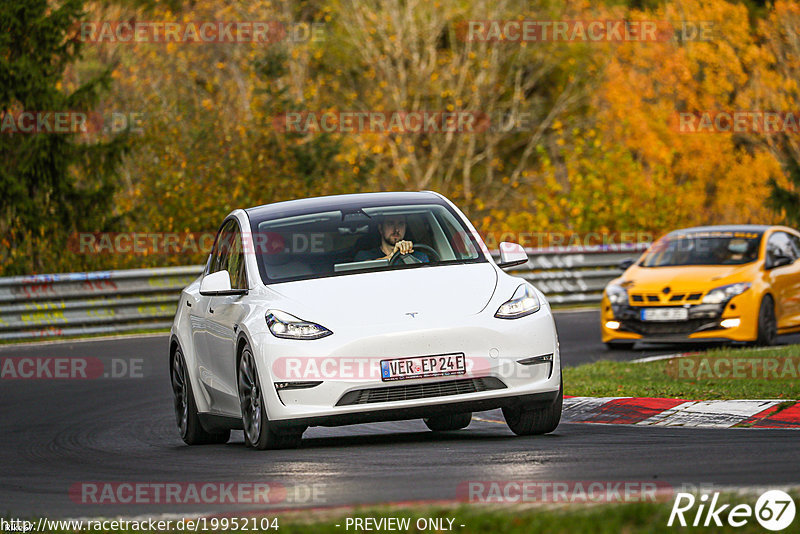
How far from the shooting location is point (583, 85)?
5438cm

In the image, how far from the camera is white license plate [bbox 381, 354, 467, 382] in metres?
9.54

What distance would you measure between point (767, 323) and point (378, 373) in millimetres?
9897

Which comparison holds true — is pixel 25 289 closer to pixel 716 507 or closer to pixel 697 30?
pixel 716 507

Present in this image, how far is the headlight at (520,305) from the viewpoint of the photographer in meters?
9.84

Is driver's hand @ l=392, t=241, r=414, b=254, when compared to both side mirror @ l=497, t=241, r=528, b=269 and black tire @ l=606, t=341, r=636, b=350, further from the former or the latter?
black tire @ l=606, t=341, r=636, b=350

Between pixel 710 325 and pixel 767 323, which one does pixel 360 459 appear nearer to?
pixel 710 325

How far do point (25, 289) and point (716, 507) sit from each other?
1787 centimetres

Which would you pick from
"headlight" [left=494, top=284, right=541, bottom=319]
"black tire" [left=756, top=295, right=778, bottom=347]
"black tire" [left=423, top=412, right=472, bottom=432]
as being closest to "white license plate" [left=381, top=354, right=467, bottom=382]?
"headlight" [left=494, top=284, right=541, bottom=319]

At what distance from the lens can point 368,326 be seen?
376 inches

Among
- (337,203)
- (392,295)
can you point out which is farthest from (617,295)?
(392,295)

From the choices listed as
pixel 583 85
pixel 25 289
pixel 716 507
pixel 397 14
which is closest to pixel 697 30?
pixel 583 85

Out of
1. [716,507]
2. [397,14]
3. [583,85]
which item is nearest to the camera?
[716,507]

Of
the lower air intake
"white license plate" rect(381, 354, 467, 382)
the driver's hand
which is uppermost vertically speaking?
the driver's hand

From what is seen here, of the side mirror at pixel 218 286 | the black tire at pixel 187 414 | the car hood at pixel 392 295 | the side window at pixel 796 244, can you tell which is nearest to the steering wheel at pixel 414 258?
the car hood at pixel 392 295
